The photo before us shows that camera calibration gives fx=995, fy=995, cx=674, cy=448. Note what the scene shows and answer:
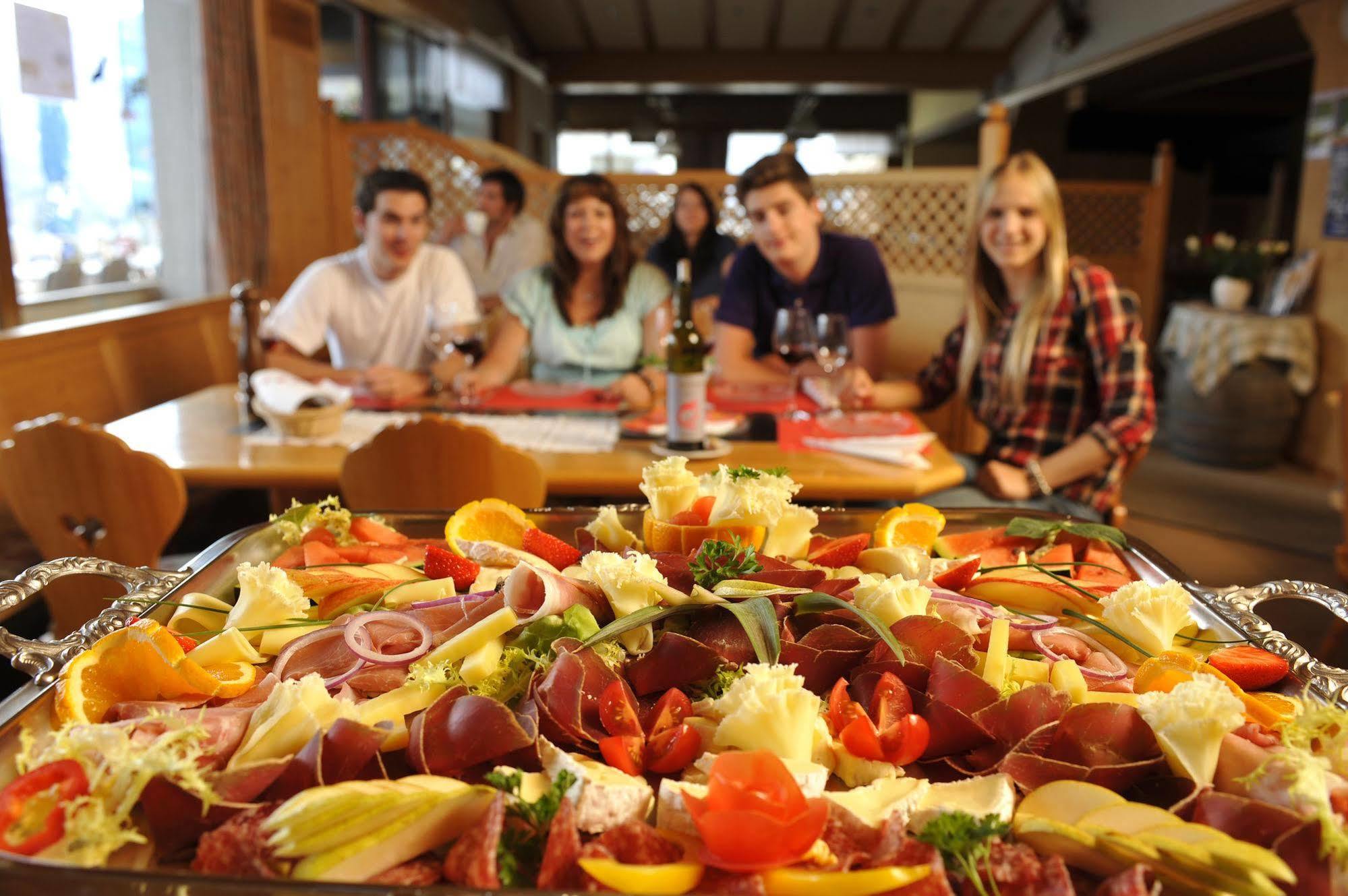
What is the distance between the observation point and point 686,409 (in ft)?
6.93

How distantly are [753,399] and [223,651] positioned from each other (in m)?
2.05

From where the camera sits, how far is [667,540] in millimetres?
1048

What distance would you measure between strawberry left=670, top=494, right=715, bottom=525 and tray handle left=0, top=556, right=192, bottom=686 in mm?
520

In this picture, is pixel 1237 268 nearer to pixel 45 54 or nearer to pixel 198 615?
pixel 45 54

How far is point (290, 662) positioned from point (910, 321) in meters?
4.48

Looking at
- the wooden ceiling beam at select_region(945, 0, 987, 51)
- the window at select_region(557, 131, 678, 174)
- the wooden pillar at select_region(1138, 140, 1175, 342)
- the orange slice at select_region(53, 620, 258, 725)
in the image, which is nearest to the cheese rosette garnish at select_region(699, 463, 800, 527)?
the orange slice at select_region(53, 620, 258, 725)

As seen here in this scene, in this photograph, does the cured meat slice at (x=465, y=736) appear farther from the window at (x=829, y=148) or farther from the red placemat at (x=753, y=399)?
the window at (x=829, y=148)

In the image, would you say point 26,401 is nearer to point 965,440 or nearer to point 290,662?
point 290,662

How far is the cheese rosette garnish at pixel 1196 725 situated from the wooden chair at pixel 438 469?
4.31 ft

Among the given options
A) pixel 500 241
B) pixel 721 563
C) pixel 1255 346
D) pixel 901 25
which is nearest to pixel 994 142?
pixel 1255 346

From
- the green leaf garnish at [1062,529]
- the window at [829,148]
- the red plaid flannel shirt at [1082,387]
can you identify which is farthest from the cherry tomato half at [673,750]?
the window at [829,148]

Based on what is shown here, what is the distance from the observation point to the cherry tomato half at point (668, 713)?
0.77 m

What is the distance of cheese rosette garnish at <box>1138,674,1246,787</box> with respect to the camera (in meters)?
0.69

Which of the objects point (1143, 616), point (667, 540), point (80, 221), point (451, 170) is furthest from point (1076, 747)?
point (451, 170)
